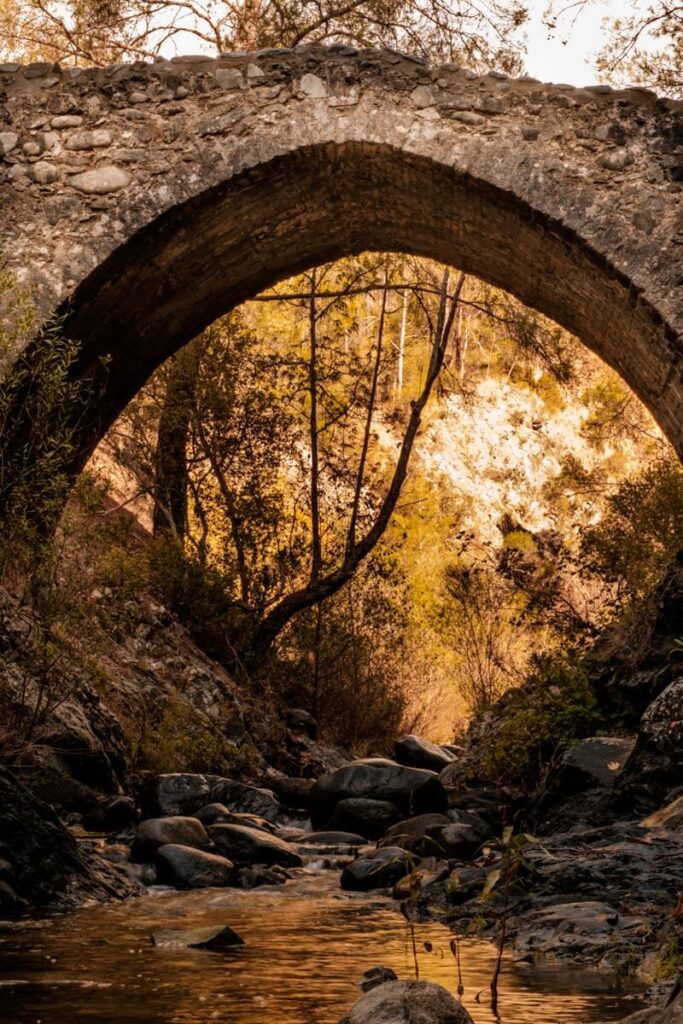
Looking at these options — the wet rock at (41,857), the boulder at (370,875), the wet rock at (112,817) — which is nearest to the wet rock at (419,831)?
the boulder at (370,875)

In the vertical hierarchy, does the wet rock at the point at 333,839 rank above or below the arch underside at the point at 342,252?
below

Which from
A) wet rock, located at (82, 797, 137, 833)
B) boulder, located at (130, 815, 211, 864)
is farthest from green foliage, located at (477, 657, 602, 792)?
wet rock, located at (82, 797, 137, 833)

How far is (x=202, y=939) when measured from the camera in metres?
4.59

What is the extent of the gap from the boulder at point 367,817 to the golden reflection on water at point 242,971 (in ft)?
9.26

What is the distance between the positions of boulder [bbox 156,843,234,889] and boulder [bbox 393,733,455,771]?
6.49 m

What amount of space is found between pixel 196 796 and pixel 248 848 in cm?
129

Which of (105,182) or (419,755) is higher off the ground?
(105,182)

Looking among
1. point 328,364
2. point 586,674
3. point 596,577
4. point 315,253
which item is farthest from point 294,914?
point 328,364

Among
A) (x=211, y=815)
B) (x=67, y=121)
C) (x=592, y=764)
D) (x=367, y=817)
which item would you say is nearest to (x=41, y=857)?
(x=211, y=815)

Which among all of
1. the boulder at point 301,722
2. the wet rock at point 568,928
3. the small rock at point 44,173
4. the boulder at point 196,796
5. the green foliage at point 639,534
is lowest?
the wet rock at point 568,928

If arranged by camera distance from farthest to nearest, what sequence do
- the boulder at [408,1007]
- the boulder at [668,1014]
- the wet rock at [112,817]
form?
the wet rock at [112,817]
the boulder at [408,1007]
the boulder at [668,1014]

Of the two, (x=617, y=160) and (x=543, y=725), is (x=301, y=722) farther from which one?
(x=617, y=160)

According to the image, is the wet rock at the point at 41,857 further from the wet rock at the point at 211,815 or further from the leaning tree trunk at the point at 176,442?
the leaning tree trunk at the point at 176,442

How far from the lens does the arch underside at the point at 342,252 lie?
729 cm
